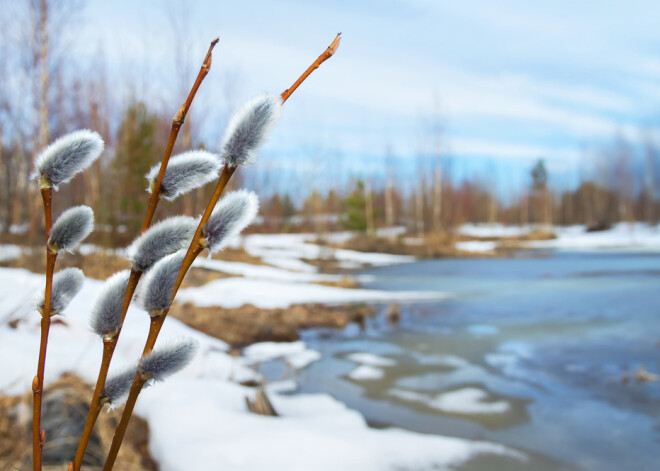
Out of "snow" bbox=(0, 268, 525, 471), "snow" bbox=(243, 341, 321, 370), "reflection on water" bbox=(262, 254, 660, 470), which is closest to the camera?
"snow" bbox=(0, 268, 525, 471)

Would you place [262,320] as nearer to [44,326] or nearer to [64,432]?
[64,432]

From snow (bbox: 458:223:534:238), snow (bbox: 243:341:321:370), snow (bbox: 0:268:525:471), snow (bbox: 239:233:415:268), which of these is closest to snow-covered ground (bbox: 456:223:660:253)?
snow (bbox: 458:223:534:238)

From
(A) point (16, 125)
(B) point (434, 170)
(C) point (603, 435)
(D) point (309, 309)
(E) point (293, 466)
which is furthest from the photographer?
(B) point (434, 170)

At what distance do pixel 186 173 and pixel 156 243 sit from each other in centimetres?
9

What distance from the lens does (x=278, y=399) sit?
162 inches

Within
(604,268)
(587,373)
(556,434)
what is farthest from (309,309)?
(604,268)

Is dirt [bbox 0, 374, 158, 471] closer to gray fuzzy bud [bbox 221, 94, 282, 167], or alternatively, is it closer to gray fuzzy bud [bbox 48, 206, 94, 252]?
gray fuzzy bud [bbox 48, 206, 94, 252]

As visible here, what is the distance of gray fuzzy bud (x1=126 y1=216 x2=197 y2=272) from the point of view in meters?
0.55

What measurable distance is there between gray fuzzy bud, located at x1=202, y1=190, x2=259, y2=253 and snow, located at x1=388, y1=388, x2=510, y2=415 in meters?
4.01

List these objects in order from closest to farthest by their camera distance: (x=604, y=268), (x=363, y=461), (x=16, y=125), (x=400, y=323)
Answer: (x=363, y=461), (x=400, y=323), (x=16, y=125), (x=604, y=268)

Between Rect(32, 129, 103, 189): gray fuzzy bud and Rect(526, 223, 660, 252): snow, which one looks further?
Rect(526, 223, 660, 252): snow

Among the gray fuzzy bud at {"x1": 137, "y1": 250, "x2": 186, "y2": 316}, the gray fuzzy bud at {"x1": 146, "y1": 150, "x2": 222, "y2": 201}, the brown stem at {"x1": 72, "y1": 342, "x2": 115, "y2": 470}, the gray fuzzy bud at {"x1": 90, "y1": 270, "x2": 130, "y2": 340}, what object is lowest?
the brown stem at {"x1": 72, "y1": 342, "x2": 115, "y2": 470}

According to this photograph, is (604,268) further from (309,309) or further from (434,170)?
(434,170)

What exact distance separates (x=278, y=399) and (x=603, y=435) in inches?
93.8
